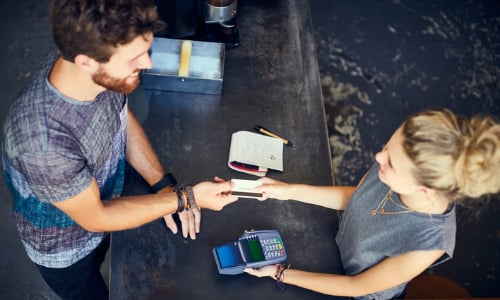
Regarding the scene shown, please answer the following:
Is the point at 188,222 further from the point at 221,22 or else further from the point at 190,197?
the point at 221,22

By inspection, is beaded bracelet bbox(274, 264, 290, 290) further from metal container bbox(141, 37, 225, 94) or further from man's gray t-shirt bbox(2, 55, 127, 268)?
metal container bbox(141, 37, 225, 94)

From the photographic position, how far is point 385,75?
136 inches

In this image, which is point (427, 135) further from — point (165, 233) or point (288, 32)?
point (288, 32)

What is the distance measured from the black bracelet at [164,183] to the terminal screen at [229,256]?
0.29m

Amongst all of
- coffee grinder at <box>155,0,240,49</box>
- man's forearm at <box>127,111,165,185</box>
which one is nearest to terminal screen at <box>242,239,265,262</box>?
man's forearm at <box>127,111,165,185</box>

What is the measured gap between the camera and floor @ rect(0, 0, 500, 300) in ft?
8.88

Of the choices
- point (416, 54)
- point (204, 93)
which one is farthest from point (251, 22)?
point (416, 54)

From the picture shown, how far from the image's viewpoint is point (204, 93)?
1.94 meters

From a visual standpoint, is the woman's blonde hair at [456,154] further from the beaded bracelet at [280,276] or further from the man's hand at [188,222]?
the man's hand at [188,222]

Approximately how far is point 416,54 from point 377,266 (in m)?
2.54

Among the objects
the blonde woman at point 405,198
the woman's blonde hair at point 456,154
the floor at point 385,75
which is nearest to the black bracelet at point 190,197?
the blonde woman at point 405,198

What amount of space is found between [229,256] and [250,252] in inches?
2.7

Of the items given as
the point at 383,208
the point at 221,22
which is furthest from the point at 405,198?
the point at 221,22

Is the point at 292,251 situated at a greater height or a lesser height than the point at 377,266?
lesser
